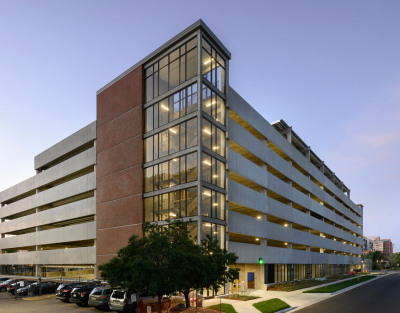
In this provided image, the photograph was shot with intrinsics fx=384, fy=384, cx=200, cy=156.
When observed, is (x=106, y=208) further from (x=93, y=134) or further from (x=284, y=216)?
(x=284, y=216)

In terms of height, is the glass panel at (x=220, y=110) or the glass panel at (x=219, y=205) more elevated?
the glass panel at (x=220, y=110)

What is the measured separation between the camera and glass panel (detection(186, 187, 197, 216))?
117 ft

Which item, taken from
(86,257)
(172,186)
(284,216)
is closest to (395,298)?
(284,216)

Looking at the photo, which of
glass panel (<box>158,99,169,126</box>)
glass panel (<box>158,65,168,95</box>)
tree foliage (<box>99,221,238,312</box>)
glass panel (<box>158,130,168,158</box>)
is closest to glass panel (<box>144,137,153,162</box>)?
glass panel (<box>158,130,168,158</box>)

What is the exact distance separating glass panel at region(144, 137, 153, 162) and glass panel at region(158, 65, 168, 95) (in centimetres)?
530

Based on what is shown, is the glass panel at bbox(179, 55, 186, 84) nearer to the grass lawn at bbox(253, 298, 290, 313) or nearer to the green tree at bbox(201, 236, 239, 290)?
the green tree at bbox(201, 236, 239, 290)

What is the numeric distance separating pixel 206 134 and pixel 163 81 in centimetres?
847

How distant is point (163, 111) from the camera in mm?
40688

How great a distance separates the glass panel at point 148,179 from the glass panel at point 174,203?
12.1 feet

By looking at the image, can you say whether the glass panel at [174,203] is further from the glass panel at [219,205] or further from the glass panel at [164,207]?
the glass panel at [219,205]

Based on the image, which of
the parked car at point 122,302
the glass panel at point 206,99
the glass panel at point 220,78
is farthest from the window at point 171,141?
the parked car at point 122,302

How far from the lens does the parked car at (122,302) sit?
25.2m

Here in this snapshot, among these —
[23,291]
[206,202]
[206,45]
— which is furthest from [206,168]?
[23,291]

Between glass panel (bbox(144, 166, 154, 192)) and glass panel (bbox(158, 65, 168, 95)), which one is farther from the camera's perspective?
glass panel (bbox(158, 65, 168, 95))
